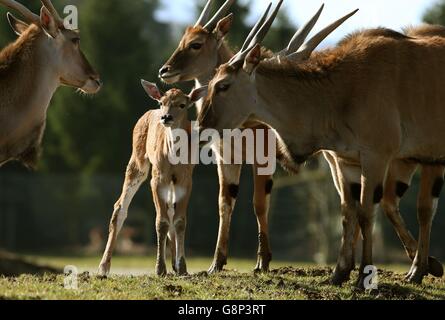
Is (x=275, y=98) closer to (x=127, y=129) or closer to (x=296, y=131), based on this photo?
(x=296, y=131)

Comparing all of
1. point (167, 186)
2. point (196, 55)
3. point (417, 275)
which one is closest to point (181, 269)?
point (167, 186)

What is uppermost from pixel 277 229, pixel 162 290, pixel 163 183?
pixel 163 183

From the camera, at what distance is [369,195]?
11320mm

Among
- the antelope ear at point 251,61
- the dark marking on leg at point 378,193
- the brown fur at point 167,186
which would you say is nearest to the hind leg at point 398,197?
the dark marking on leg at point 378,193

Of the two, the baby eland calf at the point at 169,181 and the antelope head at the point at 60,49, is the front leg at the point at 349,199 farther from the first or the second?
the antelope head at the point at 60,49

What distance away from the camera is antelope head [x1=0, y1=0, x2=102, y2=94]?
12016 millimetres

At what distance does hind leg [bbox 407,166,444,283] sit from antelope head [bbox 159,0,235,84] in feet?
11.3

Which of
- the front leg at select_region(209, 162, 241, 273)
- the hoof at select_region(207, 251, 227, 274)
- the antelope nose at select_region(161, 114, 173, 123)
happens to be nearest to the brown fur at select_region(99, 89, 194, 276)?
the antelope nose at select_region(161, 114, 173, 123)

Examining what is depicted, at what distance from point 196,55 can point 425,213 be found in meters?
3.94
